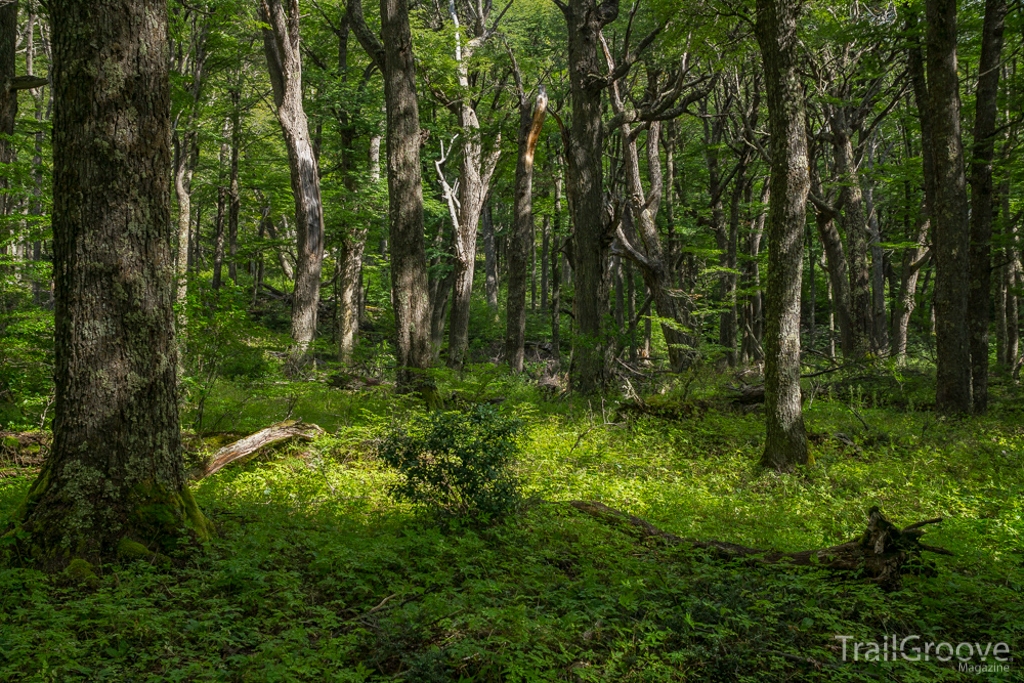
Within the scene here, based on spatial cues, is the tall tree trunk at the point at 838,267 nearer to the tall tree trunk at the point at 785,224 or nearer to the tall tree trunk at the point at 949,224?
the tall tree trunk at the point at 949,224

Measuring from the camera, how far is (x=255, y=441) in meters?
7.20

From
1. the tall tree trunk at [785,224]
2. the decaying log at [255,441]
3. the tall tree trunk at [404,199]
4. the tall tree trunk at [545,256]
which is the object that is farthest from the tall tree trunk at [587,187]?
the tall tree trunk at [545,256]

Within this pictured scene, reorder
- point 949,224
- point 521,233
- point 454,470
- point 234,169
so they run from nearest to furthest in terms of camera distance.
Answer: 1. point 454,470
2. point 949,224
3. point 521,233
4. point 234,169

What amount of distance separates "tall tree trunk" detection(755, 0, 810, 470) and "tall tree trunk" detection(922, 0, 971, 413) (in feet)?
14.4

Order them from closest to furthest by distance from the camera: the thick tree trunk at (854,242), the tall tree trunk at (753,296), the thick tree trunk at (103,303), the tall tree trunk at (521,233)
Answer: the thick tree trunk at (103,303), the tall tree trunk at (521,233), the thick tree trunk at (854,242), the tall tree trunk at (753,296)

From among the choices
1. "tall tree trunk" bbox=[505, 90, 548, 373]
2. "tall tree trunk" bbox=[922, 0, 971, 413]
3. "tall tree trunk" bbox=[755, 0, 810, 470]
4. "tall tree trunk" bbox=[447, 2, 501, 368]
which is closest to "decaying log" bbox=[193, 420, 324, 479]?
"tall tree trunk" bbox=[755, 0, 810, 470]

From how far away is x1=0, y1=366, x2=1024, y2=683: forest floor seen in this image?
3.23 m

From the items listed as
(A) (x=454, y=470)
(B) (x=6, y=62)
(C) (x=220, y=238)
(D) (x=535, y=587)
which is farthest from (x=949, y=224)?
(C) (x=220, y=238)

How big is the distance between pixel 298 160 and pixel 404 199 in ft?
14.1

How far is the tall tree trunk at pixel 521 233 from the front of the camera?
47.8ft

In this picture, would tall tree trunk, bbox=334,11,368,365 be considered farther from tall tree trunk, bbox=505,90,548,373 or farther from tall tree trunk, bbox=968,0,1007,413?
tall tree trunk, bbox=968,0,1007,413

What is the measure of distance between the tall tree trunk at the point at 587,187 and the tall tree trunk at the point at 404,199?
3097 millimetres

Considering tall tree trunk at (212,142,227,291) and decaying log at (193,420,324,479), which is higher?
tall tree trunk at (212,142,227,291)

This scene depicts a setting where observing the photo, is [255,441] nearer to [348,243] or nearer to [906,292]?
[348,243]
